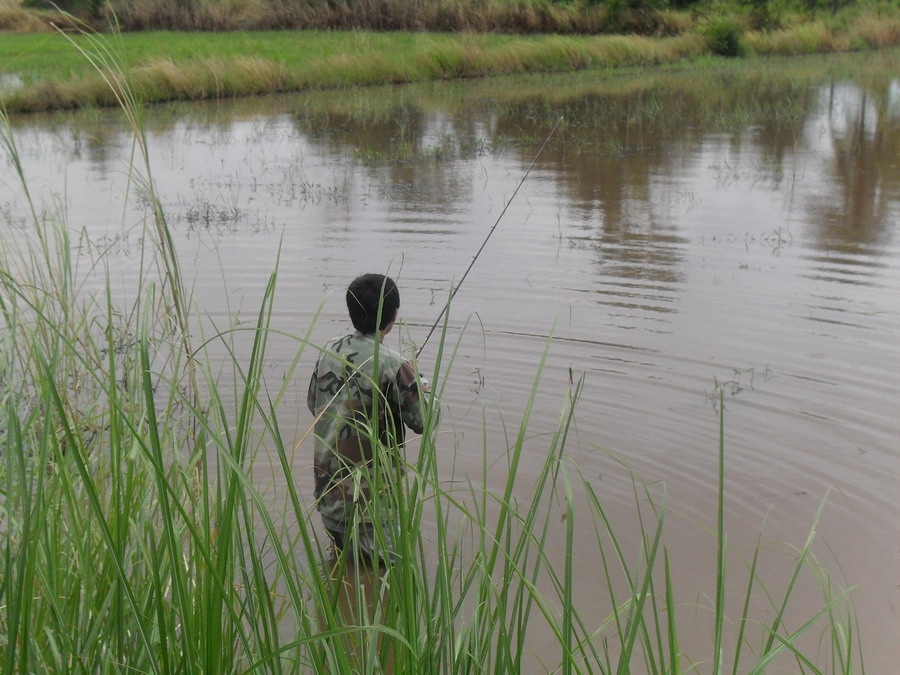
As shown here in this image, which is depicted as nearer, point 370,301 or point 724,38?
point 370,301

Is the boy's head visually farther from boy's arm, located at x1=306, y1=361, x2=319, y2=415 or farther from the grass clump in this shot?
the grass clump

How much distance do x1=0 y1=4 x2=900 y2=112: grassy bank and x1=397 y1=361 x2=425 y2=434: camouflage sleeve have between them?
15723 mm

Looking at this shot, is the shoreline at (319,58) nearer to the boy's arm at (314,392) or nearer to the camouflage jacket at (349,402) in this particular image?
the boy's arm at (314,392)

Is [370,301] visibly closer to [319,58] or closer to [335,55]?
[319,58]

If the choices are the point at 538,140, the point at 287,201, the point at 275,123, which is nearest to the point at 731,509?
the point at 287,201

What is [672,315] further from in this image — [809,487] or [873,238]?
[873,238]

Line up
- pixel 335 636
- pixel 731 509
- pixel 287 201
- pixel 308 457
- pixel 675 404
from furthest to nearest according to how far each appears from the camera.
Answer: pixel 287 201 → pixel 675 404 → pixel 308 457 → pixel 731 509 → pixel 335 636

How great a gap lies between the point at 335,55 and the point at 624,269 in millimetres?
18575

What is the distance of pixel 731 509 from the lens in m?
4.49

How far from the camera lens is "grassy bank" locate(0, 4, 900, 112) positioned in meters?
20.8

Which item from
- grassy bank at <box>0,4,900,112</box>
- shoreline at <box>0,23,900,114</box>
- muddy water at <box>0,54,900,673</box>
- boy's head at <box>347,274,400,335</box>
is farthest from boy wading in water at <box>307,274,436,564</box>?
grassy bank at <box>0,4,900,112</box>

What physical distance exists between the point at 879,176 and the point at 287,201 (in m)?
6.90

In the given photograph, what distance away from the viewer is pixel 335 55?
82.4 feet

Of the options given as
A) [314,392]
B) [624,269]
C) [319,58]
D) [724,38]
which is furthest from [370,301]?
[724,38]
